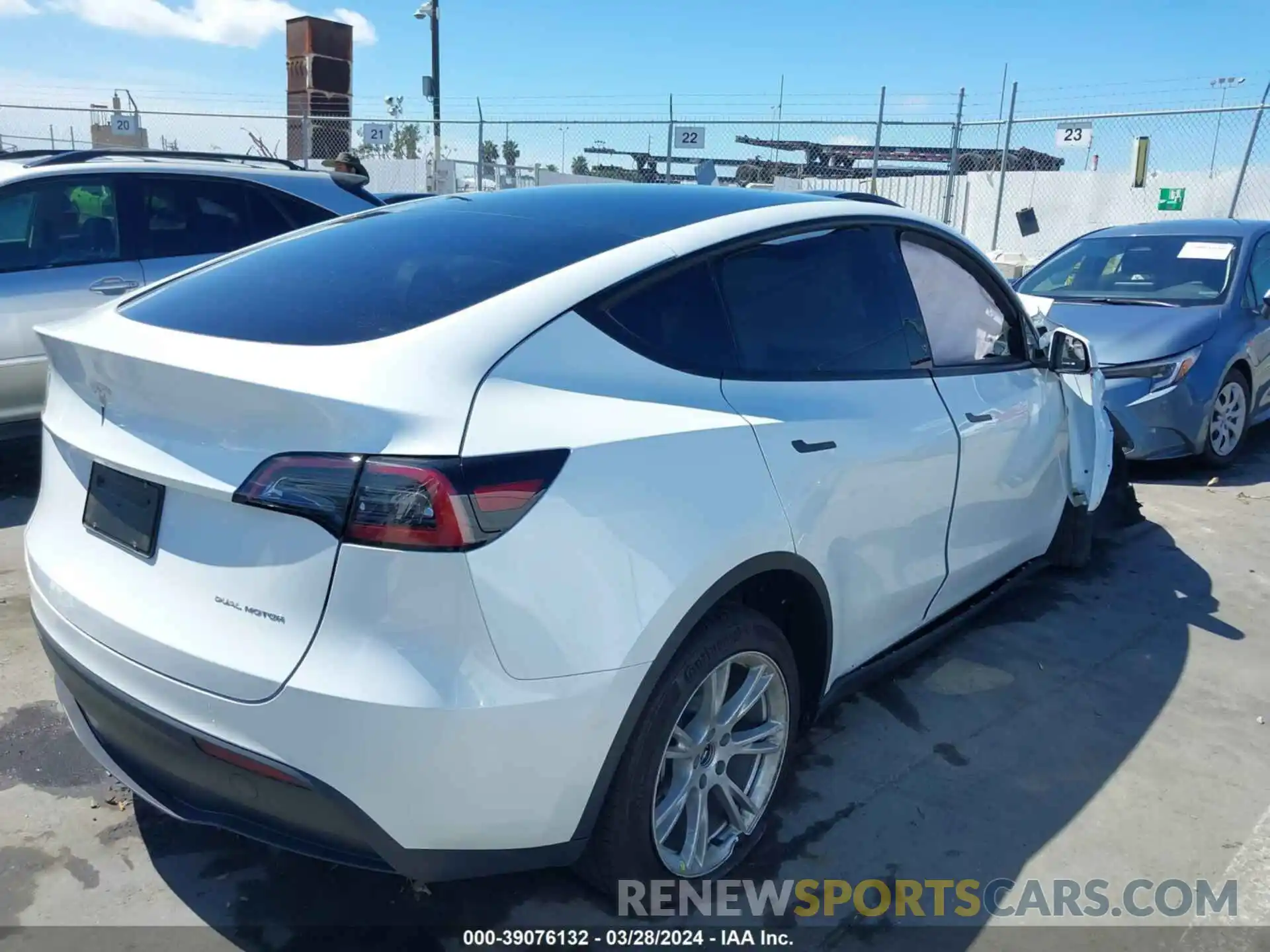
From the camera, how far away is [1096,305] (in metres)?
6.94

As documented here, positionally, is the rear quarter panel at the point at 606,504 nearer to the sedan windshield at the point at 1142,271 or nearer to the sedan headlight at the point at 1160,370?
the sedan headlight at the point at 1160,370

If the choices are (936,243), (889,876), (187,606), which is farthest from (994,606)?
(187,606)

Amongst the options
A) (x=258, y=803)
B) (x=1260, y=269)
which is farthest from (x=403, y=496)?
(x=1260, y=269)

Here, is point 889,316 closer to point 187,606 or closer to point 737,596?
point 737,596

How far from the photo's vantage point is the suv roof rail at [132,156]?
18.4ft

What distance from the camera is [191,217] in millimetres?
5910

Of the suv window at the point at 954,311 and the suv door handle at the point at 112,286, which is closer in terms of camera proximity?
the suv window at the point at 954,311

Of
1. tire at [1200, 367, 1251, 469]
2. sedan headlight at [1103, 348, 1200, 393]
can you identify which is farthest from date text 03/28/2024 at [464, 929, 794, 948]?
tire at [1200, 367, 1251, 469]

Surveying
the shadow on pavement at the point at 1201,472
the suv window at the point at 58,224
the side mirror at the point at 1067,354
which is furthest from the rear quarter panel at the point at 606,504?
the shadow on pavement at the point at 1201,472

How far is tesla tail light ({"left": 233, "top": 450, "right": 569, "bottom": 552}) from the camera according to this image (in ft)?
6.01

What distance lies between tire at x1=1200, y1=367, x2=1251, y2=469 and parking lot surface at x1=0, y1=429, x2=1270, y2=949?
238 centimetres

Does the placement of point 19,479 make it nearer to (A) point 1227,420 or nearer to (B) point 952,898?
(B) point 952,898

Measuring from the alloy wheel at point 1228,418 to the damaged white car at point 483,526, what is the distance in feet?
14.8

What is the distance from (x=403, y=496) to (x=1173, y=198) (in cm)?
1433
